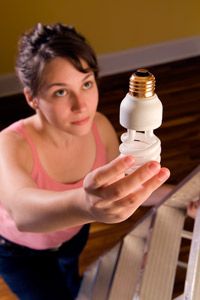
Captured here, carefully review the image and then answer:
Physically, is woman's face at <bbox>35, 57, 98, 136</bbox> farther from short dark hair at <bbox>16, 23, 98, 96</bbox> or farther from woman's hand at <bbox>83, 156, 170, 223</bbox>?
woman's hand at <bbox>83, 156, 170, 223</bbox>

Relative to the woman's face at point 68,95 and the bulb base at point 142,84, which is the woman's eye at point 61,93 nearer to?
the woman's face at point 68,95

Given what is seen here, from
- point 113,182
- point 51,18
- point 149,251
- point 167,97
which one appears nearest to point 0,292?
point 149,251

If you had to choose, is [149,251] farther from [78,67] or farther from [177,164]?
[177,164]

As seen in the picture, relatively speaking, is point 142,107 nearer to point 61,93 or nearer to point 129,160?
point 129,160

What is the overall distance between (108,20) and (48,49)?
189 cm

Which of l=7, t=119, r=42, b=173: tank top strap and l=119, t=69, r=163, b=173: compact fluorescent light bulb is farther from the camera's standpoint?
l=7, t=119, r=42, b=173: tank top strap

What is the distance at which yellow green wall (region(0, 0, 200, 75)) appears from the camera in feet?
7.61

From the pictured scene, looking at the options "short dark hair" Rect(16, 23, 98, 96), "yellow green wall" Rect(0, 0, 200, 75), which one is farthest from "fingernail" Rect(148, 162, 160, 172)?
"yellow green wall" Rect(0, 0, 200, 75)

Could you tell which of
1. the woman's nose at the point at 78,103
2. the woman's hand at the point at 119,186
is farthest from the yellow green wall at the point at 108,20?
the woman's hand at the point at 119,186

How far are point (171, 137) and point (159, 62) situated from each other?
2.73 feet

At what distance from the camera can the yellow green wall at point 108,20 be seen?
2.32 metres

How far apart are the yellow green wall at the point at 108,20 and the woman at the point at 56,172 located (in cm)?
148

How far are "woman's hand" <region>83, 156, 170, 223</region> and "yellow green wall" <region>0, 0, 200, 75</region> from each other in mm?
2085

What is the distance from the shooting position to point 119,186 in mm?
351
